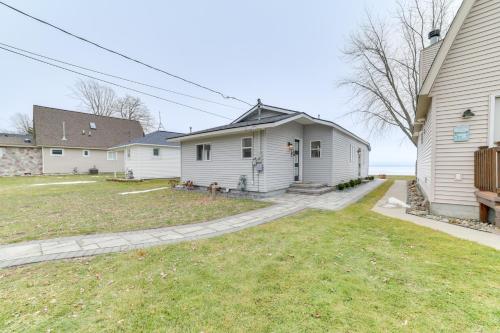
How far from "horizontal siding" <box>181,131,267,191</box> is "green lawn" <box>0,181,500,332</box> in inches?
222

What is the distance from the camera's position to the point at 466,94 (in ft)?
17.4

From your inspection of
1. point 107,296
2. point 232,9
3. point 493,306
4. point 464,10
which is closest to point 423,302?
point 493,306

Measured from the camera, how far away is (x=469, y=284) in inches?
99.9

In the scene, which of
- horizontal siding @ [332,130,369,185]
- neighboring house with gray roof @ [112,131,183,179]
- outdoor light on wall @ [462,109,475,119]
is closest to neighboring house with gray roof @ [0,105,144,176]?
neighboring house with gray roof @ [112,131,183,179]

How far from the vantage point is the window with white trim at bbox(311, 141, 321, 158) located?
11.1m

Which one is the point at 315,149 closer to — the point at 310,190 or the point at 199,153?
the point at 310,190

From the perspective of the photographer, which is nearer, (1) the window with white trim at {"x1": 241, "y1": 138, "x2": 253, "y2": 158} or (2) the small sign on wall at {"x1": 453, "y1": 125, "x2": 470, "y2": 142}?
(2) the small sign on wall at {"x1": 453, "y1": 125, "x2": 470, "y2": 142}

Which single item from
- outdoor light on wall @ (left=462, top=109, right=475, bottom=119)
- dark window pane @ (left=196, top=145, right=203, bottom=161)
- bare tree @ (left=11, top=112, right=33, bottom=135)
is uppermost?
bare tree @ (left=11, top=112, right=33, bottom=135)

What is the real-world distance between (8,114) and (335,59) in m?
54.5

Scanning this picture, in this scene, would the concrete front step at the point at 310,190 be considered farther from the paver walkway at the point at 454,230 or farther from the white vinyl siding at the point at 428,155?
the white vinyl siding at the point at 428,155

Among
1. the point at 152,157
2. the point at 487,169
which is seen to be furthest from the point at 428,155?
the point at 152,157

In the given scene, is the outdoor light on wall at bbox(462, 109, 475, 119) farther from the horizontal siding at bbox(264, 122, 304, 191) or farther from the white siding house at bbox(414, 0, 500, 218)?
the horizontal siding at bbox(264, 122, 304, 191)

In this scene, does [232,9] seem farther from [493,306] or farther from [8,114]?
[8,114]

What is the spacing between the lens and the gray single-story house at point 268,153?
362 inches
